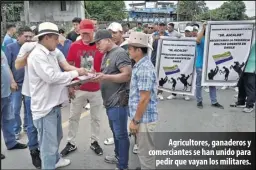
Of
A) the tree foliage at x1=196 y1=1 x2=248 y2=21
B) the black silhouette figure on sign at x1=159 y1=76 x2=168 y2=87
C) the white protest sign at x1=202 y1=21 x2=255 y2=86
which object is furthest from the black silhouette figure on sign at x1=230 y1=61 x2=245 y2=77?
the tree foliage at x1=196 y1=1 x2=248 y2=21

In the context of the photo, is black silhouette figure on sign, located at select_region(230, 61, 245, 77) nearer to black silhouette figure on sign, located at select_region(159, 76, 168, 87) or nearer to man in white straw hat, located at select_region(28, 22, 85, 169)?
black silhouette figure on sign, located at select_region(159, 76, 168, 87)

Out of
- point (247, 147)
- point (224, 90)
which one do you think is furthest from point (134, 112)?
point (224, 90)

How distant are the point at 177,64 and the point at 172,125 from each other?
1956 millimetres

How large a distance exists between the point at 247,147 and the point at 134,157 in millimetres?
1591

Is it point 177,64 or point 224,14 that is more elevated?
point 224,14

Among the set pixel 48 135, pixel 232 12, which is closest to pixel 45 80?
pixel 48 135

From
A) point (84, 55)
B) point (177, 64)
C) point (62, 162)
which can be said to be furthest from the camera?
point (177, 64)

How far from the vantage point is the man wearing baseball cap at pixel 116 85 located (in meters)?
3.15

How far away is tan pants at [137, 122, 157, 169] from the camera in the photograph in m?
2.93

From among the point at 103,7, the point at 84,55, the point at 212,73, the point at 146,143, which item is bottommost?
the point at 146,143

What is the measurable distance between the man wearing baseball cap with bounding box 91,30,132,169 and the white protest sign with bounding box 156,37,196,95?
3.55 m

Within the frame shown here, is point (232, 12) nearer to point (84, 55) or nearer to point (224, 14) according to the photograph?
point (224, 14)

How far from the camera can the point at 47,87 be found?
304 centimetres

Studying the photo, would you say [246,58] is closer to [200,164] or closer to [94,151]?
[200,164]
